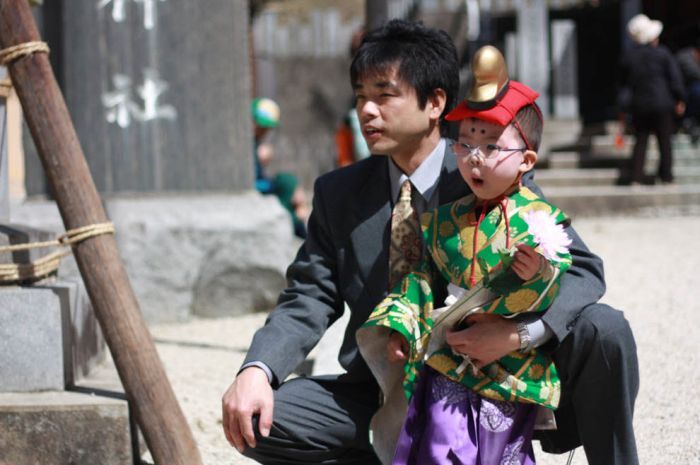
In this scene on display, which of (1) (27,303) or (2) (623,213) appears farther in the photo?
(2) (623,213)

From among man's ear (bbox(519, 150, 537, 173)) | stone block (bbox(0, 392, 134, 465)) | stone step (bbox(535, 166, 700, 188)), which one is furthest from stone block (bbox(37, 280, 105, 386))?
stone step (bbox(535, 166, 700, 188))

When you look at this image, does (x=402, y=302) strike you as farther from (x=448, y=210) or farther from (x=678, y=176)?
(x=678, y=176)

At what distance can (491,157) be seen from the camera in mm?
2156

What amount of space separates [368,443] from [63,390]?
97 cm

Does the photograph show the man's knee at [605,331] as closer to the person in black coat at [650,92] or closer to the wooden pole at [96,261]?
the wooden pole at [96,261]

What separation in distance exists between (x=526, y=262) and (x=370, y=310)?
1.73ft

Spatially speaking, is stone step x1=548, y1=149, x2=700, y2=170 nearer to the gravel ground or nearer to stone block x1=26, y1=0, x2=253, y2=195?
the gravel ground

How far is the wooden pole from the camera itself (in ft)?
9.09

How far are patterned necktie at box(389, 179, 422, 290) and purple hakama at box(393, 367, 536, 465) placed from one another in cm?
29

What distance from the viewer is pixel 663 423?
10.3ft

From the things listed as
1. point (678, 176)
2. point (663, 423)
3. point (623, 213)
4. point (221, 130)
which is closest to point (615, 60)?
point (678, 176)

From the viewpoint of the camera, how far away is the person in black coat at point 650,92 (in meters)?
9.26

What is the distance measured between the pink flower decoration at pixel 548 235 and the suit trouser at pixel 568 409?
19cm

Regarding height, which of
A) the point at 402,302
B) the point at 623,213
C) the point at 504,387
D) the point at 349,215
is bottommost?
the point at 623,213
